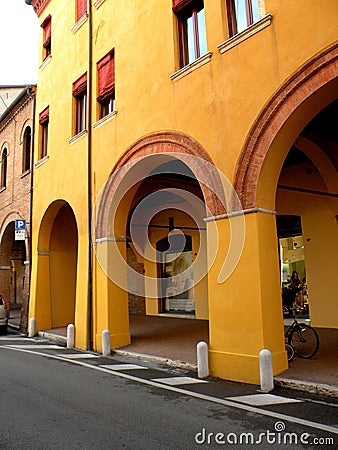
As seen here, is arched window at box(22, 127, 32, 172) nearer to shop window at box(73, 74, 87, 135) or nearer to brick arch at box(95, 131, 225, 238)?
shop window at box(73, 74, 87, 135)

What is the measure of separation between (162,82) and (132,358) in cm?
622

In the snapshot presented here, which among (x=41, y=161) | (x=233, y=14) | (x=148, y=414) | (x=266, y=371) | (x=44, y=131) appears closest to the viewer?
(x=148, y=414)

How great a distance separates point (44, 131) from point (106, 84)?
4.69 metres

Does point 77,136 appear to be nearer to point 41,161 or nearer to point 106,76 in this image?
point 106,76

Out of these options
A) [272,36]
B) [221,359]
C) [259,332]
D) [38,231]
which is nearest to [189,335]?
[221,359]

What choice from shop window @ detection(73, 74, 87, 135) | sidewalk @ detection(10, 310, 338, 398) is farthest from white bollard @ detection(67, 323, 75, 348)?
shop window @ detection(73, 74, 87, 135)

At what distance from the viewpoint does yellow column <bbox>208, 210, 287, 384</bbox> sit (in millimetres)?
6602

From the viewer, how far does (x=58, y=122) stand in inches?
532

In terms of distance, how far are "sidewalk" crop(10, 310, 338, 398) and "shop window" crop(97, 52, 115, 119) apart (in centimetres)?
641

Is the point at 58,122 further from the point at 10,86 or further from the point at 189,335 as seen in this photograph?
the point at 10,86

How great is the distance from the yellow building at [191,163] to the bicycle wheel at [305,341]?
1.16 metres

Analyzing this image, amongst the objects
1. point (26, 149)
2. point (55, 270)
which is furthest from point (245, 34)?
point (26, 149)

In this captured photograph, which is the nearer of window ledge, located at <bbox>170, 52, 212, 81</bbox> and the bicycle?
the bicycle

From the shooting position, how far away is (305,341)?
8422 mm
